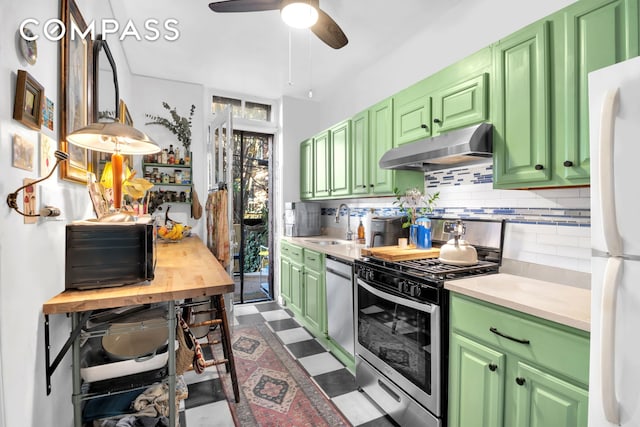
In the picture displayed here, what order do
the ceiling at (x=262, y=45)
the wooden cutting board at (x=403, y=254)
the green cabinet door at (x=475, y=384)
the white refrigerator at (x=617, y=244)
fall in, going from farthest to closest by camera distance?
the ceiling at (x=262, y=45)
the wooden cutting board at (x=403, y=254)
the green cabinet door at (x=475, y=384)
the white refrigerator at (x=617, y=244)

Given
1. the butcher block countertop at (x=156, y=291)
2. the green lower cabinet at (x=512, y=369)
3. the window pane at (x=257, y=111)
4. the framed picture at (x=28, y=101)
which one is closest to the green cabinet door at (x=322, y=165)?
the window pane at (x=257, y=111)

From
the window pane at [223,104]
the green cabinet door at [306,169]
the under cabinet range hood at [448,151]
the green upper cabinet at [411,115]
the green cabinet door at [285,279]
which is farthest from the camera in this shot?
the window pane at [223,104]

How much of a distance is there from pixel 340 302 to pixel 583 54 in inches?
81.9

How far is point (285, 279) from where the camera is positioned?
368 centimetres

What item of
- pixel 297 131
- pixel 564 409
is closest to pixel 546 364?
pixel 564 409

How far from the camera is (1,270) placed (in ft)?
2.74

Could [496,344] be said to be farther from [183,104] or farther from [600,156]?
[183,104]

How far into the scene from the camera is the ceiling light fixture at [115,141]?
4.29 feet

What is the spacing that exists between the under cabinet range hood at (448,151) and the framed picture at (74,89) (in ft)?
6.31

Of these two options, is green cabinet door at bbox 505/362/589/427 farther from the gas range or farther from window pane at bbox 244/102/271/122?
window pane at bbox 244/102/271/122

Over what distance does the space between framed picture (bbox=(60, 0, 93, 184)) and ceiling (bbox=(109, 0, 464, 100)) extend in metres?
0.97

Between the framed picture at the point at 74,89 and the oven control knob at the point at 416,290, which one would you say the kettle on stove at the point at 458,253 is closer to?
the oven control knob at the point at 416,290

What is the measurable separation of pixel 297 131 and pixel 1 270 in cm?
360

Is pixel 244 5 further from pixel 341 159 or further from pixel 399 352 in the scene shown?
pixel 399 352
